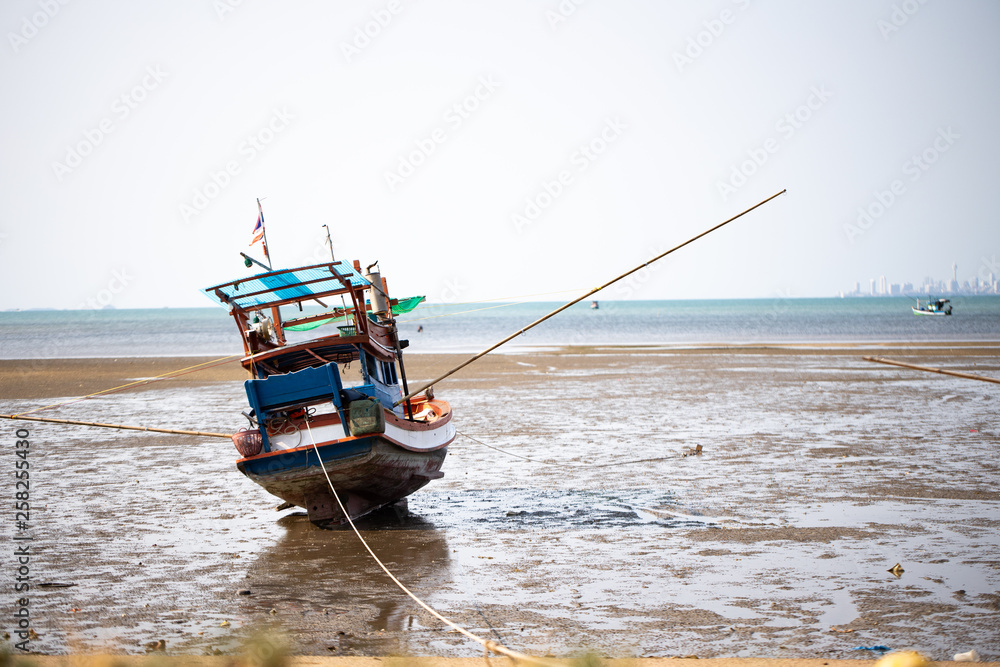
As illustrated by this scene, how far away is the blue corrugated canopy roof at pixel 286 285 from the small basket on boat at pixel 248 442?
1.84 m

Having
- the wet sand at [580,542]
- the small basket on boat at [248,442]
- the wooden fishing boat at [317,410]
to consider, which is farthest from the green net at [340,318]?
the wet sand at [580,542]

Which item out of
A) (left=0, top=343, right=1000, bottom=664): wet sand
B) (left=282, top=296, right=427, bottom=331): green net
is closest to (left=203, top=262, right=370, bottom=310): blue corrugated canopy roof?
(left=282, top=296, right=427, bottom=331): green net

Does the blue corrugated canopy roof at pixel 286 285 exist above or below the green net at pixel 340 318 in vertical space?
above

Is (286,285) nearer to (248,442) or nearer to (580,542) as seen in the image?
(248,442)

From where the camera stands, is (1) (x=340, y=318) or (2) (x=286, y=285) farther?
(1) (x=340, y=318)

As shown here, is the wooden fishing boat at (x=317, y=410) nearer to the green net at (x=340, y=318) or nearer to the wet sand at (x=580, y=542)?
the green net at (x=340, y=318)

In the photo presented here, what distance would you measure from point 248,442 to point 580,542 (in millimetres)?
4745

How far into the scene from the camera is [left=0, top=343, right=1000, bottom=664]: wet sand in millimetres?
7555

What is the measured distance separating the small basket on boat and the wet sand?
1.23 metres

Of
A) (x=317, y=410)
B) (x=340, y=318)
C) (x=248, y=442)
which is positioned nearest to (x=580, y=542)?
(x=317, y=410)

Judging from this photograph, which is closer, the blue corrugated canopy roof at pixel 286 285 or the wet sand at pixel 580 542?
the wet sand at pixel 580 542

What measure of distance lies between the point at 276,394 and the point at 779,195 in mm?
7058

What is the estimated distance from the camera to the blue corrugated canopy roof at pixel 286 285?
10.9 metres

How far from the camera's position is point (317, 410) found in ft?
38.7
